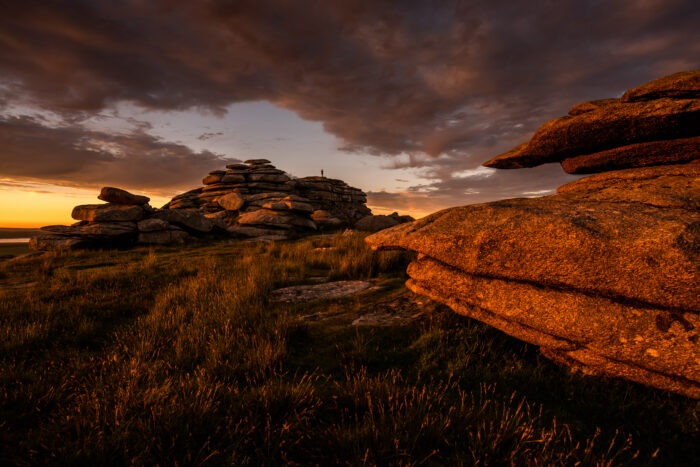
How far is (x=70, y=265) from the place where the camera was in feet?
42.8

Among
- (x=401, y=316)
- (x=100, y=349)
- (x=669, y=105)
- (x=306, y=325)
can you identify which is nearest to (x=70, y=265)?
(x=100, y=349)

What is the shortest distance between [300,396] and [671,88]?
7.39m

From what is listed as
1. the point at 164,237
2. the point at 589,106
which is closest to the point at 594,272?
the point at 589,106

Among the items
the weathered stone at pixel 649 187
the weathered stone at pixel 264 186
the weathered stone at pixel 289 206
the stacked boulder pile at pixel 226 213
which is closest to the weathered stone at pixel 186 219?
the stacked boulder pile at pixel 226 213

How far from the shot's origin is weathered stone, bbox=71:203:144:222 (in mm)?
17906

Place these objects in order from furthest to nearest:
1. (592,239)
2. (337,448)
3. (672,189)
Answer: (672,189) < (592,239) < (337,448)

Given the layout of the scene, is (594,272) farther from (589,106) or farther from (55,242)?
(55,242)

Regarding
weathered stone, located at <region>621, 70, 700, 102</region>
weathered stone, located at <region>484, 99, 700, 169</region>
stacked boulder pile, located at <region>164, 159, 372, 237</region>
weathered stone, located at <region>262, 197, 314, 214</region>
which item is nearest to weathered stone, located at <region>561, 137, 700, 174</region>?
weathered stone, located at <region>484, 99, 700, 169</region>

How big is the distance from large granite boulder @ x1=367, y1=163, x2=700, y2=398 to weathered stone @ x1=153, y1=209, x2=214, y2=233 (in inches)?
762

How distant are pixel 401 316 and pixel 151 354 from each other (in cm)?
417

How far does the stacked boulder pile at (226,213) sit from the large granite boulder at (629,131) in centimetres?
1864

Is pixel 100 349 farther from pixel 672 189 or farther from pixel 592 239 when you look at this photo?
pixel 672 189

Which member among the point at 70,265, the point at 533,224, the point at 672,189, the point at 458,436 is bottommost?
the point at 458,436

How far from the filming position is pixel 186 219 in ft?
68.6
